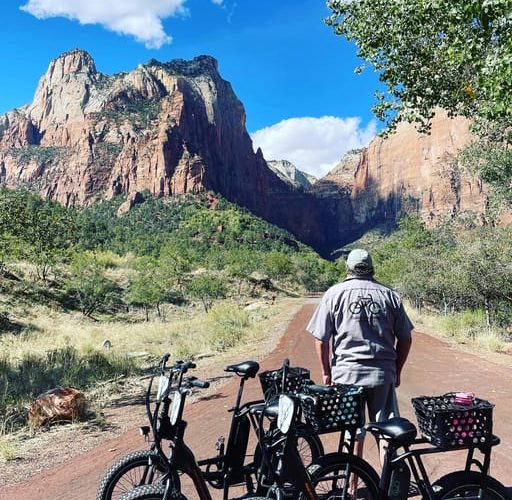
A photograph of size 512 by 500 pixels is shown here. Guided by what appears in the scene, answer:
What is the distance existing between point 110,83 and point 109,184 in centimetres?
6605

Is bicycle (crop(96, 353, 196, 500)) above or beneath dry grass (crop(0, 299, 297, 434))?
above

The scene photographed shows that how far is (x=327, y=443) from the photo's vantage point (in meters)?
5.96

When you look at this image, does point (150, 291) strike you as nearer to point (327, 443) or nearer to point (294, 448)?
point (327, 443)

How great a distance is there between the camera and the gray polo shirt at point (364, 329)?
3.72 meters

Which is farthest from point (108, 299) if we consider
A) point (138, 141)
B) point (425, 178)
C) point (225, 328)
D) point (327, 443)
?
point (425, 178)

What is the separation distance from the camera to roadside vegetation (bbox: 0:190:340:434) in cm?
1173

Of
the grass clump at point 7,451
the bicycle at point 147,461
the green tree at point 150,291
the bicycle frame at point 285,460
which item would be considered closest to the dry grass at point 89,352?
the grass clump at point 7,451

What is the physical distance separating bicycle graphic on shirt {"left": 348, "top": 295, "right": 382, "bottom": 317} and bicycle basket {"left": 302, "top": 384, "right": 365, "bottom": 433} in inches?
23.6

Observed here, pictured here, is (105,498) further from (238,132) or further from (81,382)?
(238,132)

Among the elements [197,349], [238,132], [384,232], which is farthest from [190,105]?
[197,349]

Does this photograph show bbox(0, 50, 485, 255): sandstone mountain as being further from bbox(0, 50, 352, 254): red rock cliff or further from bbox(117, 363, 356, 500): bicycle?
bbox(117, 363, 356, 500): bicycle

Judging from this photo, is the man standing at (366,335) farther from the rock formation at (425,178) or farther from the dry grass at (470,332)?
the rock formation at (425,178)

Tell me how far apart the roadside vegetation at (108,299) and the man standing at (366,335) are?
537 cm

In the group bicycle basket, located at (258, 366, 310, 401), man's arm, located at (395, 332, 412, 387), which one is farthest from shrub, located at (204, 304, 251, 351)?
man's arm, located at (395, 332, 412, 387)
